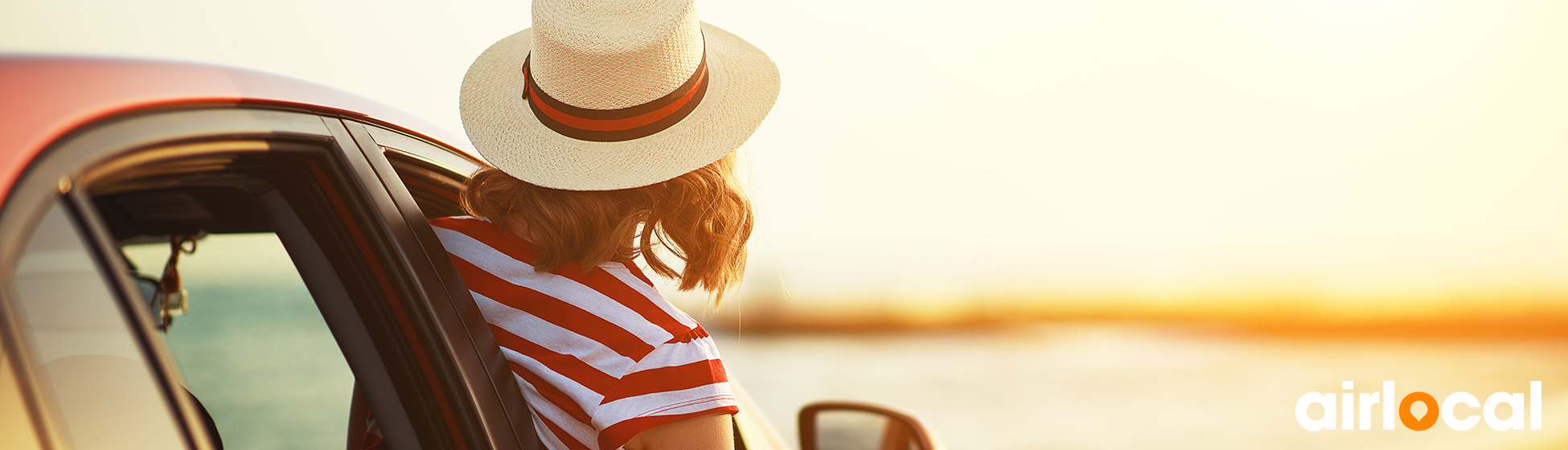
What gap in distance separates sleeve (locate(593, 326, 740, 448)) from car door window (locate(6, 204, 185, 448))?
50 cm

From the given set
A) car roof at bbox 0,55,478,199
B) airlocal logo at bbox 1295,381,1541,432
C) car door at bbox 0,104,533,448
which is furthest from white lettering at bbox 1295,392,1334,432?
car roof at bbox 0,55,478,199

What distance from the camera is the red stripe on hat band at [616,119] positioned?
1437mm

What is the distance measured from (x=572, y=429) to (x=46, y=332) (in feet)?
2.22

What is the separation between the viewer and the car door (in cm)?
68

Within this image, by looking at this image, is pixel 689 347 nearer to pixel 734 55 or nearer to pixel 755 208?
pixel 755 208

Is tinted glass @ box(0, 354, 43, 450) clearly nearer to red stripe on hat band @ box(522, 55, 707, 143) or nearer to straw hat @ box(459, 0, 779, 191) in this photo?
straw hat @ box(459, 0, 779, 191)

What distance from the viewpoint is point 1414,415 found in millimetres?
12945

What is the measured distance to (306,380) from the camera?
13.9 feet

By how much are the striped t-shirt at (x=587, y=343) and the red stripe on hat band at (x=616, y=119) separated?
0.68 ft

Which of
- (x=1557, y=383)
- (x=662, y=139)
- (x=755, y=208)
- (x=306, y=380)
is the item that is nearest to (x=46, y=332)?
(x=662, y=139)

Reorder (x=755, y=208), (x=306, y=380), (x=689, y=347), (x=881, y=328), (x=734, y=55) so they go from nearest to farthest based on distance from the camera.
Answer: (x=689, y=347)
(x=755, y=208)
(x=734, y=55)
(x=306, y=380)
(x=881, y=328)

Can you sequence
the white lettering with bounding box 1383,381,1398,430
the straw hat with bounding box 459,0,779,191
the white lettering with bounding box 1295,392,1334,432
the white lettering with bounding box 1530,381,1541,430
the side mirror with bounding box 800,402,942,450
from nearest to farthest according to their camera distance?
the straw hat with bounding box 459,0,779,191, the side mirror with bounding box 800,402,942,450, the white lettering with bounding box 1295,392,1334,432, the white lettering with bounding box 1530,381,1541,430, the white lettering with bounding box 1383,381,1398,430

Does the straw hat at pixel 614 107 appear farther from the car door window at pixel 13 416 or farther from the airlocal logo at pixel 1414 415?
the airlocal logo at pixel 1414 415

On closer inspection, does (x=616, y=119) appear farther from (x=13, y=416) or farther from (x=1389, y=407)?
(x=1389, y=407)
